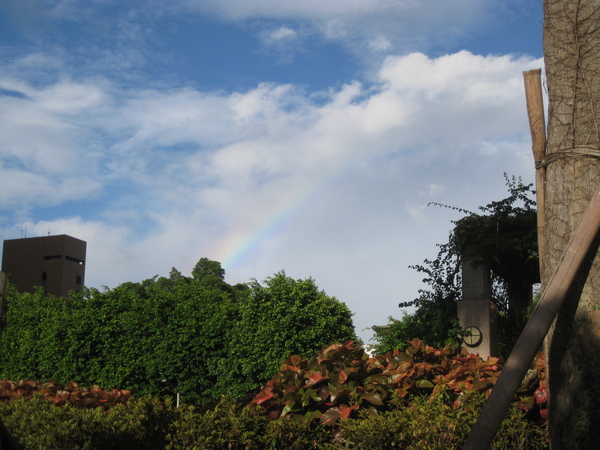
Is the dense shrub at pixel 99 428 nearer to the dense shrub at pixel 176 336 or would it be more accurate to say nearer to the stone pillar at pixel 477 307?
the stone pillar at pixel 477 307

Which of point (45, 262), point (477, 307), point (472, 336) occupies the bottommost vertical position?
point (472, 336)

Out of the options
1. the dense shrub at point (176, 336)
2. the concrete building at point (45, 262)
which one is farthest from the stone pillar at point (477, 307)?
the concrete building at point (45, 262)

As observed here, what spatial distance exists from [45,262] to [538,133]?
163 ft

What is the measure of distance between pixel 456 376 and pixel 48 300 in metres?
14.8

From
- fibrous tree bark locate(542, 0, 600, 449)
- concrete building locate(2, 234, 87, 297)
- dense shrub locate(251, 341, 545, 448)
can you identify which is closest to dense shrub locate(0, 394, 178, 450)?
dense shrub locate(251, 341, 545, 448)

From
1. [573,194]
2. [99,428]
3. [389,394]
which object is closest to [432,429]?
[389,394]

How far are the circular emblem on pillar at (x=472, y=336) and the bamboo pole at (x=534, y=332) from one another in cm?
755

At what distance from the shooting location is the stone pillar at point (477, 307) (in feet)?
33.9

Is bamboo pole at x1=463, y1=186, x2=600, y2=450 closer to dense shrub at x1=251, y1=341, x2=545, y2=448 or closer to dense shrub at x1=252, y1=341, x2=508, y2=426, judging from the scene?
dense shrub at x1=251, y1=341, x2=545, y2=448

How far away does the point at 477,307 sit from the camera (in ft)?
34.4

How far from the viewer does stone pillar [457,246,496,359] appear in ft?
33.9

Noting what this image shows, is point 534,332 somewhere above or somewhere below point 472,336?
below

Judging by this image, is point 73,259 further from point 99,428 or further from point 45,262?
point 99,428

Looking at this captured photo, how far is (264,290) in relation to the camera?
12648 millimetres
